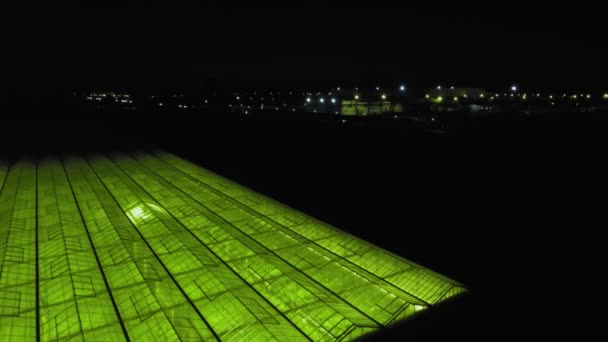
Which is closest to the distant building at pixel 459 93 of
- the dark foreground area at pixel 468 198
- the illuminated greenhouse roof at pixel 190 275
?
the dark foreground area at pixel 468 198

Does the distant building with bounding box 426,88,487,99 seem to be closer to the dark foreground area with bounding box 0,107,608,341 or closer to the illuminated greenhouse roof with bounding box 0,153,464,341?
the dark foreground area with bounding box 0,107,608,341

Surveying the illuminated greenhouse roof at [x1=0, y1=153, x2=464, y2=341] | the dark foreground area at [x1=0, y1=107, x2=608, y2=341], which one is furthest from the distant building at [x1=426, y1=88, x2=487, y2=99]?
the illuminated greenhouse roof at [x1=0, y1=153, x2=464, y2=341]

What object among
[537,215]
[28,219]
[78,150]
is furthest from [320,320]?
[78,150]

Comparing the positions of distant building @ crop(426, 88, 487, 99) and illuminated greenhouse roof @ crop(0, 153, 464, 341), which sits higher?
distant building @ crop(426, 88, 487, 99)

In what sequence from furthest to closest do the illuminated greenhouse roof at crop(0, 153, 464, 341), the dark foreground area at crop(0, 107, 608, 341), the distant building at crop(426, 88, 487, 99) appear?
the distant building at crop(426, 88, 487, 99) < the dark foreground area at crop(0, 107, 608, 341) < the illuminated greenhouse roof at crop(0, 153, 464, 341)

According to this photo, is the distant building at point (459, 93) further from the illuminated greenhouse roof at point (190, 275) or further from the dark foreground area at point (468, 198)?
the illuminated greenhouse roof at point (190, 275)

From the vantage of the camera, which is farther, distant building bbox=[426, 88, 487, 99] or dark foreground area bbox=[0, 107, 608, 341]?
distant building bbox=[426, 88, 487, 99]
